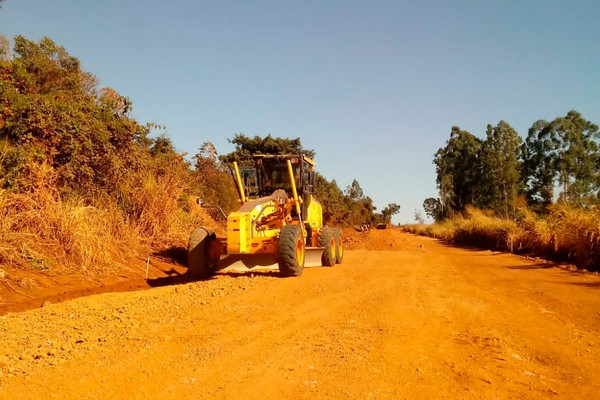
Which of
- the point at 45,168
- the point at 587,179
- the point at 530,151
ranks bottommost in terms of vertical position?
the point at 45,168

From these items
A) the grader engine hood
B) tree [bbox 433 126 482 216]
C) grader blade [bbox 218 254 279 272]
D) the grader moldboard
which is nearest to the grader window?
the grader moldboard

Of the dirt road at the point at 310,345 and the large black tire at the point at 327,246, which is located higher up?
the large black tire at the point at 327,246

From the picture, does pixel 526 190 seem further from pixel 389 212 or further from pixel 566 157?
pixel 389 212

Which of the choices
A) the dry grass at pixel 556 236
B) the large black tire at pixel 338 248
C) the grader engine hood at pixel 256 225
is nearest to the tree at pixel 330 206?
the dry grass at pixel 556 236

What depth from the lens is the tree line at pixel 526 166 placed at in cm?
3206

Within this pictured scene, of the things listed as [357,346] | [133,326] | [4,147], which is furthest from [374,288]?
[4,147]

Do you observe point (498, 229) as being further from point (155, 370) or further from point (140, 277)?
point (155, 370)

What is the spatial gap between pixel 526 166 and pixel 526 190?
1995 millimetres

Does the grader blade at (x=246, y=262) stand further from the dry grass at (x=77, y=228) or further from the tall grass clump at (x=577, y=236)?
the tall grass clump at (x=577, y=236)

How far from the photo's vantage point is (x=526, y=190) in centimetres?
3700

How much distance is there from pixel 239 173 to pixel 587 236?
9.14 meters

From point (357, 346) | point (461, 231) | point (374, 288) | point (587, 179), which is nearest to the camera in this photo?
point (357, 346)

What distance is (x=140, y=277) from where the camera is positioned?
9.96 meters

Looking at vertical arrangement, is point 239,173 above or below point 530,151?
below
